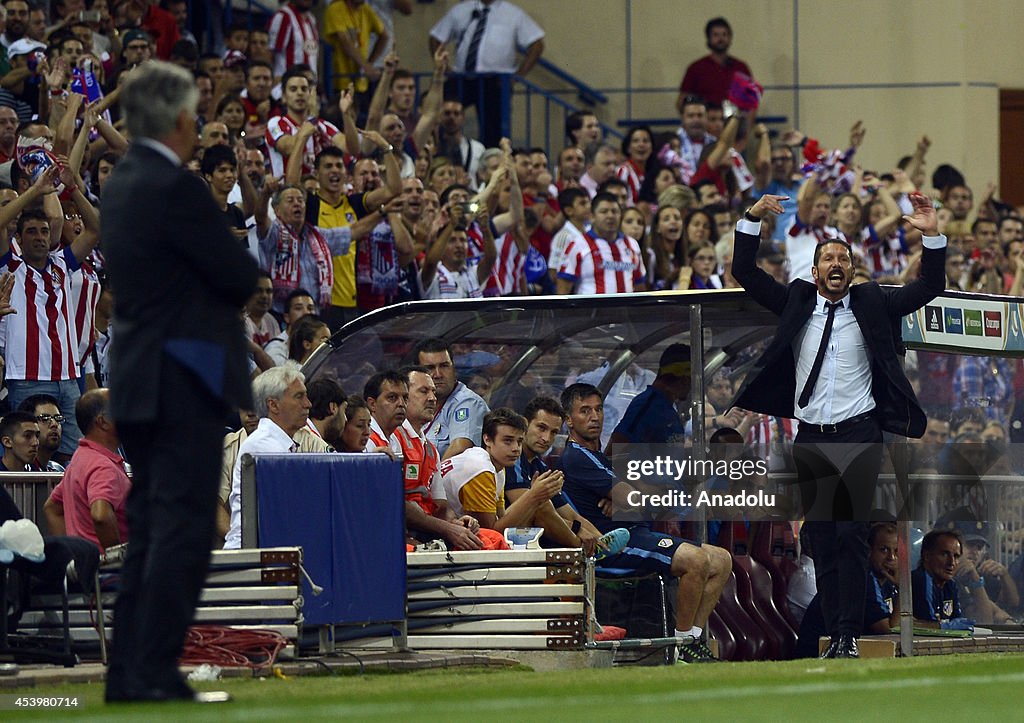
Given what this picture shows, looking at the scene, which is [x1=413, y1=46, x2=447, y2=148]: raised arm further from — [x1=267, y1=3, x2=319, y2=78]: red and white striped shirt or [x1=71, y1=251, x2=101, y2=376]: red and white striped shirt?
[x1=71, y1=251, x2=101, y2=376]: red and white striped shirt

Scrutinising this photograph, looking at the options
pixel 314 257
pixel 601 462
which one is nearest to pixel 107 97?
pixel 314 257

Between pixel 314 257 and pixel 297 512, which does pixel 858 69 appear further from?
pixel 297 512

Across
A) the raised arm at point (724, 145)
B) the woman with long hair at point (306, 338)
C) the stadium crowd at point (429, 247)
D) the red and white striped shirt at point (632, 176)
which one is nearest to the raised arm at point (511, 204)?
the stadium crowd at point (429, 247)

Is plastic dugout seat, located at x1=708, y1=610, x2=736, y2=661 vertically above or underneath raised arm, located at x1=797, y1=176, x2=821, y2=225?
underneath

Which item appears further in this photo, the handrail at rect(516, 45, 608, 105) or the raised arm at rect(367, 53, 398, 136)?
the handrail at rect(516, 45, 608, 105)

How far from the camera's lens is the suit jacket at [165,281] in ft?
20.5

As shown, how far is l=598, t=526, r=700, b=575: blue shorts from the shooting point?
1119 centimetres

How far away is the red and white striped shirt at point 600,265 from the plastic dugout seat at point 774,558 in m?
4.66

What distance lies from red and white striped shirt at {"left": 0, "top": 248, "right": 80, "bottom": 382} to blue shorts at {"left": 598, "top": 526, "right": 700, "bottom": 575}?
366 cm

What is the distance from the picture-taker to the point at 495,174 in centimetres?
1653

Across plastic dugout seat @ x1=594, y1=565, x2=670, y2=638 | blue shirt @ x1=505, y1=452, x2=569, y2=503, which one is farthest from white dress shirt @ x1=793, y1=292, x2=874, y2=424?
blue shirt @ x1=505, y1=452, x2=569, y2=503

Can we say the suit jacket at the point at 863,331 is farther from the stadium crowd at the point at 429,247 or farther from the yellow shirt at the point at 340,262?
the yellow shirt at the point at 340,262

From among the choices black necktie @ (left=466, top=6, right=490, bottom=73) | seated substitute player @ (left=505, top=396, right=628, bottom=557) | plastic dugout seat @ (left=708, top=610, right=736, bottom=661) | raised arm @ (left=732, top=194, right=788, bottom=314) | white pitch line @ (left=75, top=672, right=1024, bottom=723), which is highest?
black necktie @ (left=466, top=6, right=490, bottom=73)

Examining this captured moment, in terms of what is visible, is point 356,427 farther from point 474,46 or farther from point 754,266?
point 474,46
